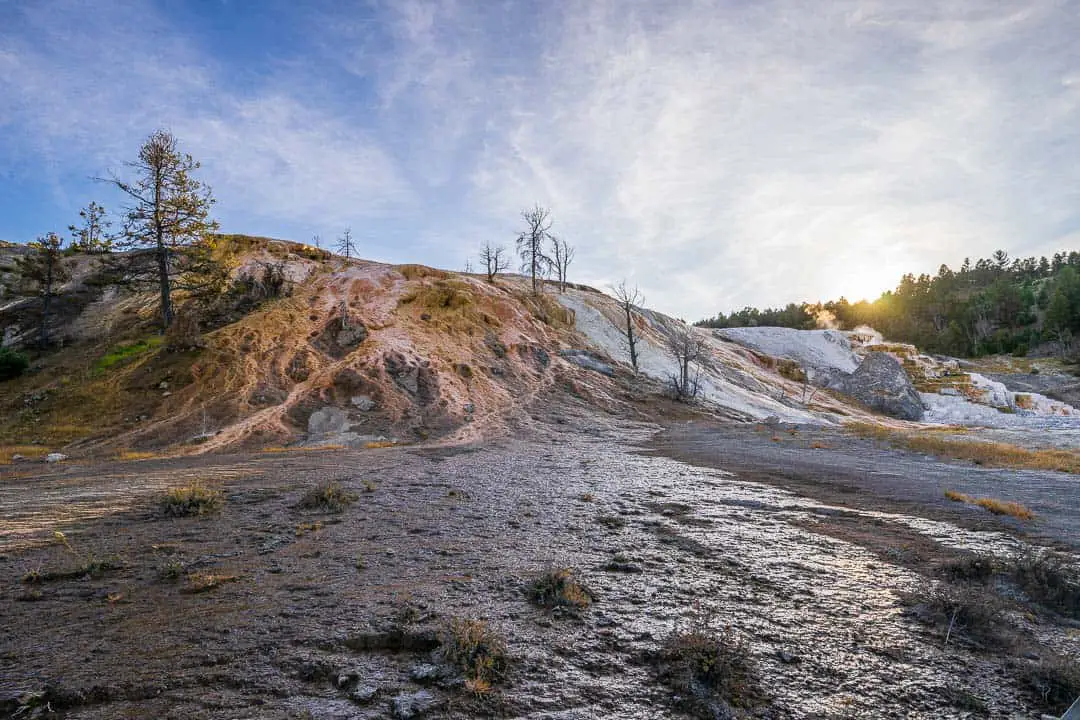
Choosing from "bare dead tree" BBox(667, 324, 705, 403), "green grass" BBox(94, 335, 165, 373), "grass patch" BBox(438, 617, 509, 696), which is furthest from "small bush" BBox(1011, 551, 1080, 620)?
"green grass" BBox(94, 335, 165, 373)

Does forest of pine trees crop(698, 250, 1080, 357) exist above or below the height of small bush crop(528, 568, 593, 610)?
above

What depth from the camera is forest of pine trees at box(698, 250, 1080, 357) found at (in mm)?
77750

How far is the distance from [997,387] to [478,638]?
70.8 m

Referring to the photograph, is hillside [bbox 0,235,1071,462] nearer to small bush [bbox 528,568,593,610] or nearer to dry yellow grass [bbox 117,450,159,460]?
dry yellow grass [bbox 117,450,159,460]

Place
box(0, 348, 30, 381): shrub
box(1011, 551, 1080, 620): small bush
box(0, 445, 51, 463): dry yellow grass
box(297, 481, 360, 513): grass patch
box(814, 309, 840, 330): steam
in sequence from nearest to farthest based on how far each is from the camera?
box(1011, 551, 1080, 620): small bush < box(297, 481, 360, 513): grass patch < box(0, 445, 51, 463): dry yellow grass < box(0, 348, 30, 381): shrub < box(814, 309, 840, 330): steam

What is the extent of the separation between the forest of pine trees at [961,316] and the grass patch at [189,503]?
98511 mm

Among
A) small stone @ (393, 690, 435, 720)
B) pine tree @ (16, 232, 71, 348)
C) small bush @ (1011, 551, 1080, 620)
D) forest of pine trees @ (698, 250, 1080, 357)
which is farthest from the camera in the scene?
forest of pine trees @ (698, 250, 1080, 357)

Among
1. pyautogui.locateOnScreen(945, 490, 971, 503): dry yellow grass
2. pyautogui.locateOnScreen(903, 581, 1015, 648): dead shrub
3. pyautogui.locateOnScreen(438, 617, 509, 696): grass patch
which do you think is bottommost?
pyautogui.locateOnScreen(945, 490, 971, 503): dry yellow grass

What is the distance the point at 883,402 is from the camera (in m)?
50.4

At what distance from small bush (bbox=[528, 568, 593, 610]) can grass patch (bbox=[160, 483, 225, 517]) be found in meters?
6.98

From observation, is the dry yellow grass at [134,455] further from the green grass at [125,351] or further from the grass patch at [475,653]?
the grass patch at [475,653]

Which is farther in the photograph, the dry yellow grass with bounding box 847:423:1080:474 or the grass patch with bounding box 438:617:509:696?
the dry yellow grass with bounding box 847:423:1080:474

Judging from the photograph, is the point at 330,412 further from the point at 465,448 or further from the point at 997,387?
the point at 997,387

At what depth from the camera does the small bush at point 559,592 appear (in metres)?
5.48
